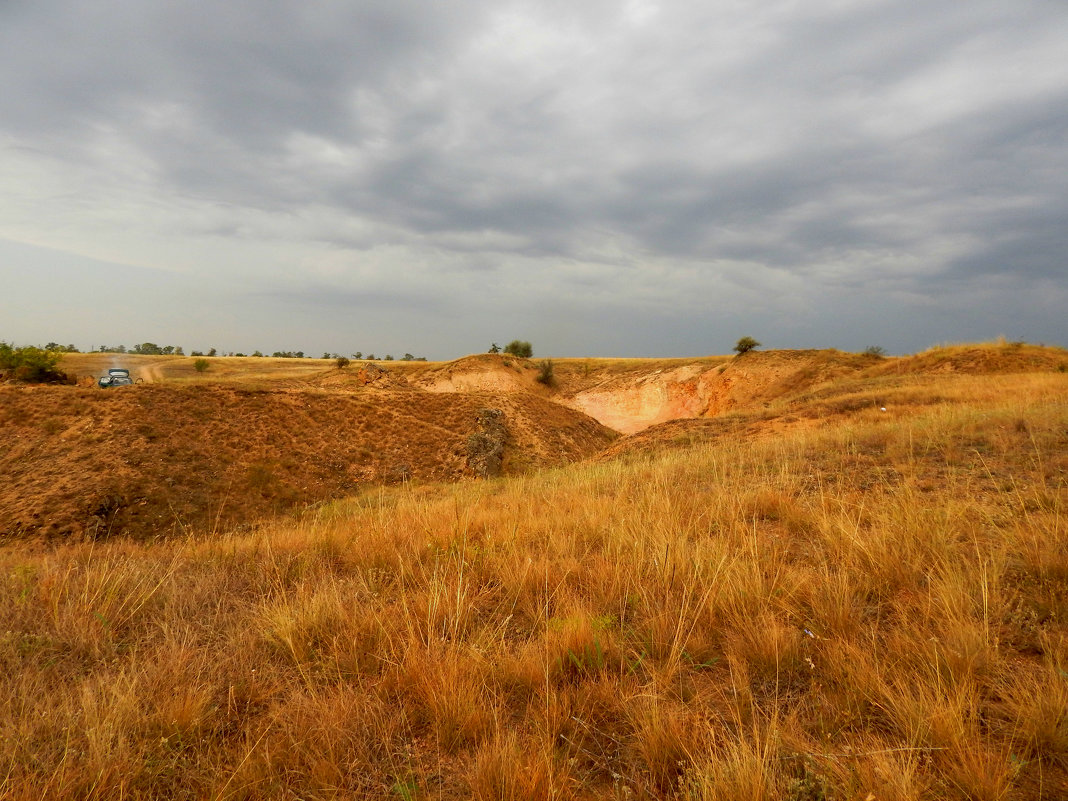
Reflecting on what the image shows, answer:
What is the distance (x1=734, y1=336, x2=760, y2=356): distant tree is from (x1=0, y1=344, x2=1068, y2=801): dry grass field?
30.9 metres

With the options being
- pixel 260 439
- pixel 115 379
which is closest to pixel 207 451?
pixel 260 439

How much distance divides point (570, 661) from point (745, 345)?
3526 centimetres

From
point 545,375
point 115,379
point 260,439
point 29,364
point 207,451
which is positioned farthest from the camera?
point 545,375

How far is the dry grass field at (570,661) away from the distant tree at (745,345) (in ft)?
102

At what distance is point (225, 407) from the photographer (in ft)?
52.9

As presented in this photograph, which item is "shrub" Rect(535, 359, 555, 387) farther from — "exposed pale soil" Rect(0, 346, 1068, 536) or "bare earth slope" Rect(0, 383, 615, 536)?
"bare earth slope" Rect(0, 383, 615, 536)

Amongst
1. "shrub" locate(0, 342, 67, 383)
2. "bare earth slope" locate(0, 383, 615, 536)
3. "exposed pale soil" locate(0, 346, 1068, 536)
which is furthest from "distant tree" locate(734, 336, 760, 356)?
"shrub" locate(0, 342, 67, 383)

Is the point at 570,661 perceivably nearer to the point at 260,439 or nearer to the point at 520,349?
the point at 260,439

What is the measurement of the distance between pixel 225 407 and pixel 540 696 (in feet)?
56.9

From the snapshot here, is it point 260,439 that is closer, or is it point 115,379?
point 260,439

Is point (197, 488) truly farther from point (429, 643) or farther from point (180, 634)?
point (429, 643)

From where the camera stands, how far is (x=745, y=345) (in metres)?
34.1

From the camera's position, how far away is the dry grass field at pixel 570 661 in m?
1.73

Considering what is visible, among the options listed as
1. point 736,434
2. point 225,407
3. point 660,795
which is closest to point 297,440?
point 225,407
